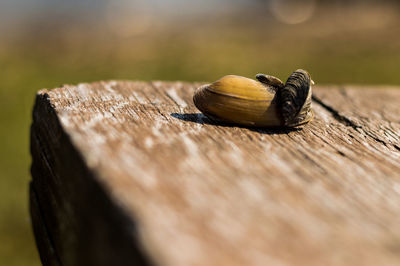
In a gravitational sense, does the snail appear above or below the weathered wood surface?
above

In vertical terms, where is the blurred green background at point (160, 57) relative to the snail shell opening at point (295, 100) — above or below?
below

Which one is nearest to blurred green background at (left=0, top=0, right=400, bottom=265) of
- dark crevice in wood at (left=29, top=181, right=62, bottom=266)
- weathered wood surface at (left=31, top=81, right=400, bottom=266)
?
dark crevice in wood at (left=29, top=181, right=62, bottom=266)

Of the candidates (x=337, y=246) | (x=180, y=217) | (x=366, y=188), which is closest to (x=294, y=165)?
(x=366, y=188)

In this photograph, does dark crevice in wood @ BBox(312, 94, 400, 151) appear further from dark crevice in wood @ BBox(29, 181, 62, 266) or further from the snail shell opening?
dark crevice in wood @ BBox(29, 181, 62, 266)

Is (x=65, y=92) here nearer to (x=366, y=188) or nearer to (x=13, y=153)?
(x=366, y=188)

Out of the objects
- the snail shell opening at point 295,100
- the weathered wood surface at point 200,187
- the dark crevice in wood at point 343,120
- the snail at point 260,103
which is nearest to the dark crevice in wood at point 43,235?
the weathered wood surface at point 200,187

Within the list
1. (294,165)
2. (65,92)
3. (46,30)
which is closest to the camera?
(294,165)

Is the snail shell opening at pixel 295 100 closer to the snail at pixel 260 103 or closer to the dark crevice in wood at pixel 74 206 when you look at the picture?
the snail at pixel 260 103
